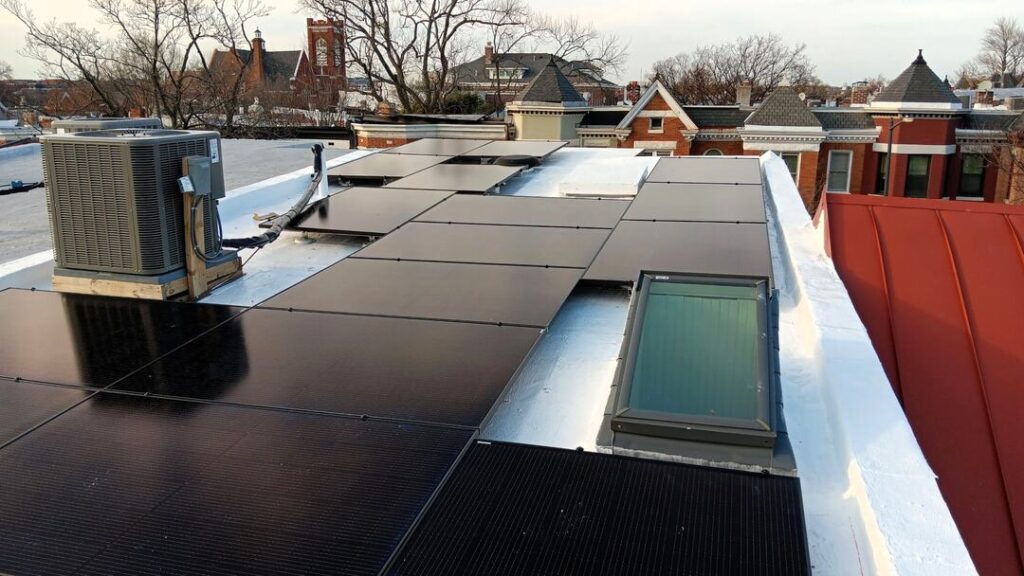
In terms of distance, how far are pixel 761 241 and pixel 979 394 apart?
186 cm

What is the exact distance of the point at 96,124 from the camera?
520cm

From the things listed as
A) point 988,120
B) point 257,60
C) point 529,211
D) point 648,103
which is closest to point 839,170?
point 988,120

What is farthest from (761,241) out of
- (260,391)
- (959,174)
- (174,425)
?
(959,174)

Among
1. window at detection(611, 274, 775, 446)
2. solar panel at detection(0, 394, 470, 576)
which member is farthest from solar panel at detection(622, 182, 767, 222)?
solar panel at detection(0, 394, 470, 576)

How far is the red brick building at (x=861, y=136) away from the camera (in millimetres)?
31062

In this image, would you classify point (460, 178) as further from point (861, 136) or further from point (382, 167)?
point (861, 136)

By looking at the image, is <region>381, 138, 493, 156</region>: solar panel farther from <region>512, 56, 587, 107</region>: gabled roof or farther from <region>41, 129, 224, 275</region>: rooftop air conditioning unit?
<region>512, 56, 587, 107</region>: gabled roof

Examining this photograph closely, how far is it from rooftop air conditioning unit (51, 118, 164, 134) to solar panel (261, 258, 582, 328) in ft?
5.90

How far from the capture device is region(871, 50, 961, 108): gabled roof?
31.1 metres

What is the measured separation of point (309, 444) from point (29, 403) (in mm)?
1462

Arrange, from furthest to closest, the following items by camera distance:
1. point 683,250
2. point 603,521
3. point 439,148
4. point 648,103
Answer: point 648,103
point 439,148
point 683,250
point 603,521

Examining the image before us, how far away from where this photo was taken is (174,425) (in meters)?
3.07

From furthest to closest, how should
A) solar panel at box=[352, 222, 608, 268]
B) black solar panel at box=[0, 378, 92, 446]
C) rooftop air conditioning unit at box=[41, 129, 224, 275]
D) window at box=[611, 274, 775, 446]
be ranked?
solar panel at box=[352, 222, 608, 268] < rooftop air conditioning unit at box=[41, 129, 224, 275] < black solar panel at box=[0, 378, 92, 446] < window at box=[611, 274, 775, 446]

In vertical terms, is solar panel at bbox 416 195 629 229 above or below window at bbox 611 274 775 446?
above
